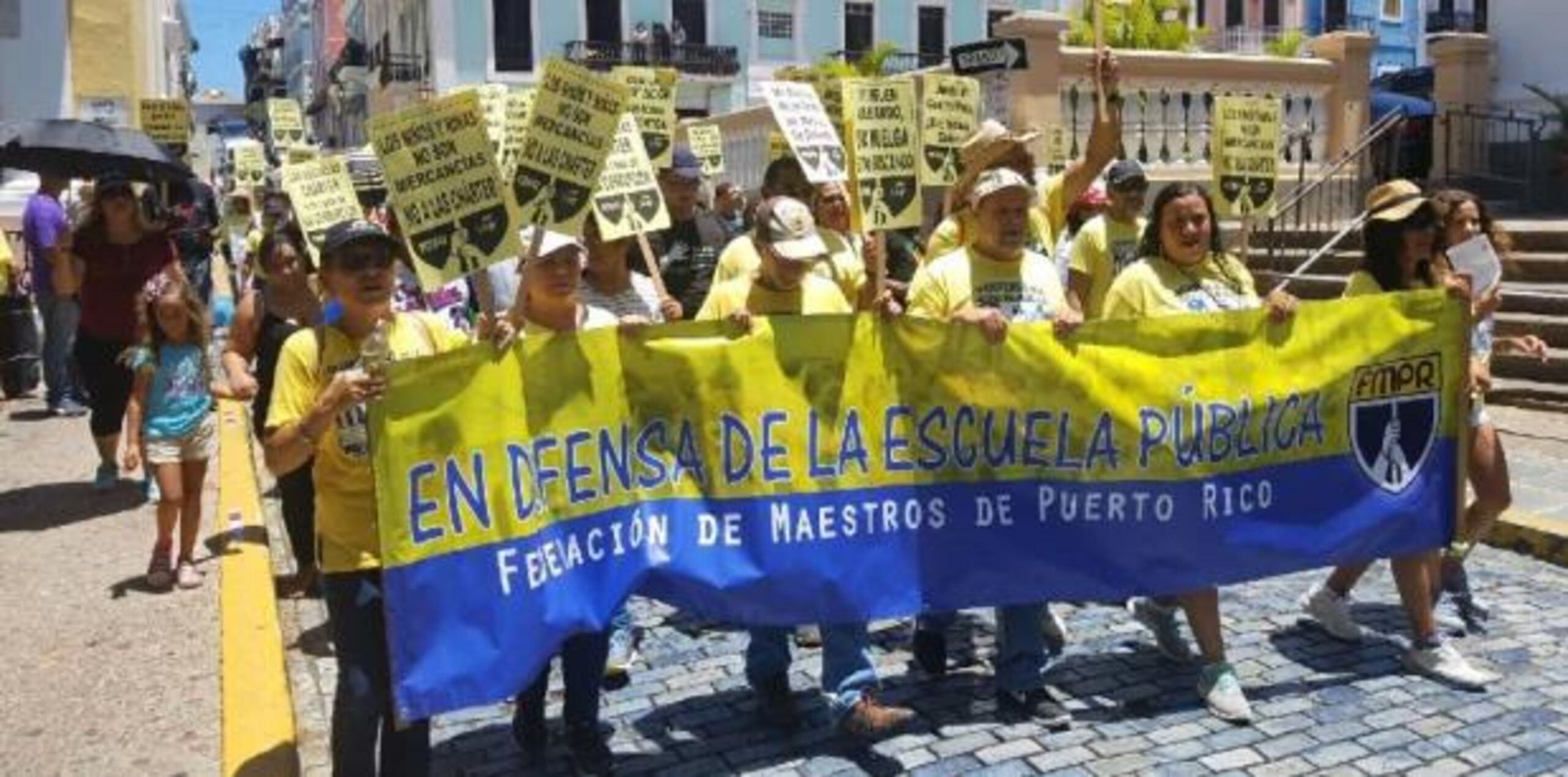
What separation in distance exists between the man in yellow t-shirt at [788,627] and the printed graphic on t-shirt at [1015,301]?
465mm

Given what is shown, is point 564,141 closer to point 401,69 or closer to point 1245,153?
point 1245,153

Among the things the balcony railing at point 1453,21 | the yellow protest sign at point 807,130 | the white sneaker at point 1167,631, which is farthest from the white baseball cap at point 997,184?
the balcony railing at point 1453,21

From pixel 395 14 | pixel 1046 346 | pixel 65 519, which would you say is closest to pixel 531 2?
pixel 395 14

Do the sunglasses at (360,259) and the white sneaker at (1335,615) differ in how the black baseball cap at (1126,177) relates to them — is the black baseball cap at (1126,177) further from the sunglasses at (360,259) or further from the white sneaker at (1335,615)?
the sunglasses at (360,259)

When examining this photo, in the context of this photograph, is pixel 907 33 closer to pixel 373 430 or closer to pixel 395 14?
pixel 395 14

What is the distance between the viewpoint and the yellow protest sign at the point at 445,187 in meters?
3.94

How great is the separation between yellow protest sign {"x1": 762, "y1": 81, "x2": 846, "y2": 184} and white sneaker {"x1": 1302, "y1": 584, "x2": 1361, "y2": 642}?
2.27m

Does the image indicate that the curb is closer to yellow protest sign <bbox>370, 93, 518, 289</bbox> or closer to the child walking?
yellow protest sign <bbox>370, 93, 518, 289</bbox>

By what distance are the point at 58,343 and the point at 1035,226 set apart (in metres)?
A: 8.02

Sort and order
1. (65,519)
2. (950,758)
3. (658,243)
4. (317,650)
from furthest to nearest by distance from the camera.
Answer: (65,519) < (658,243) < (317,650) < (950,758)

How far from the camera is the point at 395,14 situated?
52562 mm

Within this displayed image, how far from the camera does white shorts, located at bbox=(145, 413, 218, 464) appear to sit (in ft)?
21.5

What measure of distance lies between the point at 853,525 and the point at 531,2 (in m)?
Answer: 41.6

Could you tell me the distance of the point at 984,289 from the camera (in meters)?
4.86
